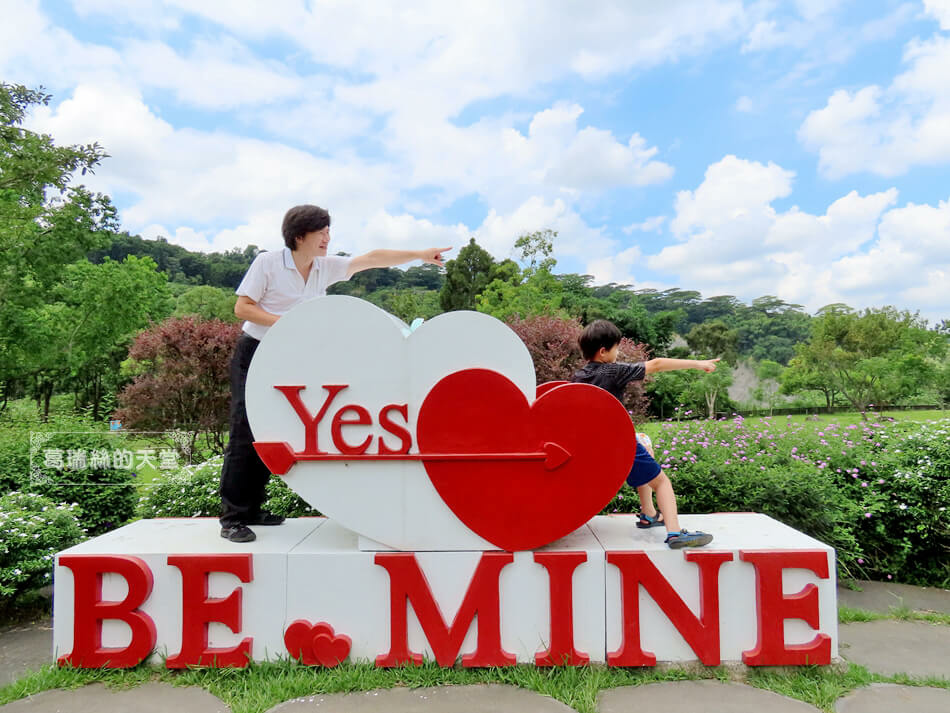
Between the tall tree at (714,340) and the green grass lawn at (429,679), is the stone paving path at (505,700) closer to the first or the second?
the green grass lawn at (429,679)

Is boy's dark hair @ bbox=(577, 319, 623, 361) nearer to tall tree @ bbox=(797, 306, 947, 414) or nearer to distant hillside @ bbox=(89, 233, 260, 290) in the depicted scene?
tall tree @ bbox=(797, 306, 947, 414)

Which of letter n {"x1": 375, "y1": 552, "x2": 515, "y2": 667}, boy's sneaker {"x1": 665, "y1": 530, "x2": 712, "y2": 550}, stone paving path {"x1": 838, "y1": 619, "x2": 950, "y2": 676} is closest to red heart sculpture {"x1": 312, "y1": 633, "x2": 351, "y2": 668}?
letter n {"x1": 375, "y1": 552, "x2": 515, "y2": 667}

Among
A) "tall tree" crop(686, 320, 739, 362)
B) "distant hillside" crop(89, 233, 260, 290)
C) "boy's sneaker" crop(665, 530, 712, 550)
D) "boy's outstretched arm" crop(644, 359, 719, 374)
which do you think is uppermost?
"distant hillside" crop(89, 233, 260, 290)

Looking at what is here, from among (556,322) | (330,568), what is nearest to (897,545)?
(330,568)

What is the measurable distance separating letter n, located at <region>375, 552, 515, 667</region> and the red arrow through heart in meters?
0.43

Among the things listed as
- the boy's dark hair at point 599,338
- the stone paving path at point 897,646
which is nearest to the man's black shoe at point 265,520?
the boy's dark hair at point 599,338

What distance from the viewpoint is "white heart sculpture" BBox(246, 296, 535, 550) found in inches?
102

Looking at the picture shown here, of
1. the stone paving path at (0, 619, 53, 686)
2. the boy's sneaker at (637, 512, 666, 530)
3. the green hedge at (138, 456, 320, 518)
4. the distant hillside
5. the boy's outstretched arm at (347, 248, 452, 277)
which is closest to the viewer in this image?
the stone paving path at (0, 619, 53, 686)

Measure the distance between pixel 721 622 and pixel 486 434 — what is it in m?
1.34

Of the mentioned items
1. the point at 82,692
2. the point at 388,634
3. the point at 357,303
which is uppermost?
the point at 357,303

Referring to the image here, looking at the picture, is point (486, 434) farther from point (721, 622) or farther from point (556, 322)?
point (556, 322)

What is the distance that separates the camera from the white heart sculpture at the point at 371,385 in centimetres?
260

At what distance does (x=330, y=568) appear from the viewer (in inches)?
100

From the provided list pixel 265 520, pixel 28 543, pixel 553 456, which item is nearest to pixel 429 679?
pixel 553 456
